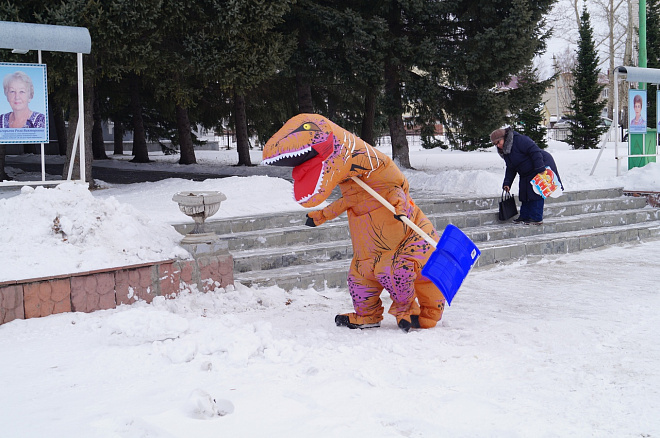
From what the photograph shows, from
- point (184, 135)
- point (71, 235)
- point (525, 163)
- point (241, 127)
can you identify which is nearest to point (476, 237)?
point (525, 163)

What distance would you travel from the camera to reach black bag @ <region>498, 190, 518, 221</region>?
942cm

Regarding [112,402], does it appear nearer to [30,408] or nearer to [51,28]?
[30,408]

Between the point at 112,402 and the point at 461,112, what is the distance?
12.3 metres

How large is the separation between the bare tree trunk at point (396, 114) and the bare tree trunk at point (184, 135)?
7149 millimetres

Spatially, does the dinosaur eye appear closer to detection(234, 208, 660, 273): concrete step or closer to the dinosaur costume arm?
the dinosaur costume arm

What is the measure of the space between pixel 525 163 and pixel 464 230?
1448mm

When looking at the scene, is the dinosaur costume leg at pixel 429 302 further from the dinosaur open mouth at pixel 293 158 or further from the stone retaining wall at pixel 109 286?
the stone retaining wall at pixel 109 286

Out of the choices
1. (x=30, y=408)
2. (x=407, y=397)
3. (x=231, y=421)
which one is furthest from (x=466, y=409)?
(x=30, y=408)

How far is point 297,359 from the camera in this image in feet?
13.5

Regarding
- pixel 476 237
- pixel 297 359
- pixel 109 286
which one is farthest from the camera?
pixel 476 237

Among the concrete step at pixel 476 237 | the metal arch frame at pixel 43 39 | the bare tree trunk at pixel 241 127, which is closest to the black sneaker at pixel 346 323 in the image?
the concrete step at pixel 476 237

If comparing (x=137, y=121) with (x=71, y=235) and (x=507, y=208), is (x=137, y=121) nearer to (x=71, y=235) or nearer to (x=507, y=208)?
(x=507, y=208)

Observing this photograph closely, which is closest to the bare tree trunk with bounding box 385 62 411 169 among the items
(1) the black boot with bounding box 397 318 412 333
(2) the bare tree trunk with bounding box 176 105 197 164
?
(2) the bare tree trunk with bounding box 176 105 197 164

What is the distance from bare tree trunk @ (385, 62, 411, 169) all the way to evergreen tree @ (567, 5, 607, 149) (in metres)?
16.0
